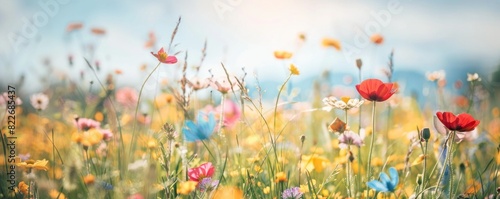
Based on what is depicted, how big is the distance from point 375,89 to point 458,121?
196 millimetres

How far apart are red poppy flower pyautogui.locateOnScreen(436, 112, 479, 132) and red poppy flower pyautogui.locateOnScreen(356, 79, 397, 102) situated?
13cm

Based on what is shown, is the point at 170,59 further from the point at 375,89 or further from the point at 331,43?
the point at 331,43

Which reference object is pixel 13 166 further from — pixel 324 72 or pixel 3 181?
pixel 324 72

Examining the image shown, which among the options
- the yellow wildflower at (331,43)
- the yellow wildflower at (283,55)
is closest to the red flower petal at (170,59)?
the yellow wildflower at (283,55)

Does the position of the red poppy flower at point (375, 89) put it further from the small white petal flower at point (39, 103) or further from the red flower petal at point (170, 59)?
the small white petal flower at point (39, 103)

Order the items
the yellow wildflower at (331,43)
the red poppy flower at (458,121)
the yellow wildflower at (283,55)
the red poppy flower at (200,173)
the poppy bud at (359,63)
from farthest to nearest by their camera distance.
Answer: the yellow wildflower at (331,43), the yellow wildflower at (283,55), the poppy bud at (359,63), the red poppy flower at (200,173), the red poppy flower at (458,121)

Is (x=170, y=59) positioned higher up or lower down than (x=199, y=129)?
higher up

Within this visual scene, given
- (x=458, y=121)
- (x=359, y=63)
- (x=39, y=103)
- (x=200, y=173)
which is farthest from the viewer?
(x=39, y=103)

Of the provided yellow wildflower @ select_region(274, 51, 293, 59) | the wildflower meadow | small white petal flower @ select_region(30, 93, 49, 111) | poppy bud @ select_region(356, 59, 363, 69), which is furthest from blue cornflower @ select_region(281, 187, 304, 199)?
small white petal flower @ select_region(30, 93, 49, 111)

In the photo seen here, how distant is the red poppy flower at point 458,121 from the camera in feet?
3.61

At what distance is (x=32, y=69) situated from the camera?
2812 millimetres

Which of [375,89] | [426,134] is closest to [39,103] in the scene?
[375,89]

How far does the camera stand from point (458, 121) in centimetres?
111

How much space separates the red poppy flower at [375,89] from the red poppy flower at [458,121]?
128mm
